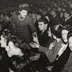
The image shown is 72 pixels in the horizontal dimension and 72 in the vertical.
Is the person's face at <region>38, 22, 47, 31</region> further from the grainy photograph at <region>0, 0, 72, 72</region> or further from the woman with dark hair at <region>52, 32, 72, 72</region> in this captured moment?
the woman with dark hair at <region>52, 32, 72, 72</region>

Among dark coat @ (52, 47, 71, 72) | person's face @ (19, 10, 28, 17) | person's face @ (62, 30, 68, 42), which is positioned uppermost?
person's face @ (19, 10, 28, 17)

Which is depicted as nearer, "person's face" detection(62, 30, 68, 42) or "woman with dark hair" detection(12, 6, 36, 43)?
"person's face" detection(62, 30, 68, 42)

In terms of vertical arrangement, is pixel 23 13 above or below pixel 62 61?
above

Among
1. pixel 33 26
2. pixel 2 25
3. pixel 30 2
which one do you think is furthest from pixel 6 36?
pixel 30 2

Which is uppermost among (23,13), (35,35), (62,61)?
(23,13)

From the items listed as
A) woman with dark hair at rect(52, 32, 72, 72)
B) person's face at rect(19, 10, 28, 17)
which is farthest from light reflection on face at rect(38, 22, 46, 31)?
woman with dark hair at rect(52, 32, 72, 72)

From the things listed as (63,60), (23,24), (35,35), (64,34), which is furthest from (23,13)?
(63,60)

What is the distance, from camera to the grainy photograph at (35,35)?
149 cm

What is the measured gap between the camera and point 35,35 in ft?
5.42

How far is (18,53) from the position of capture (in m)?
1.54

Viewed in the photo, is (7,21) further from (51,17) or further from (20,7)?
(51,17)

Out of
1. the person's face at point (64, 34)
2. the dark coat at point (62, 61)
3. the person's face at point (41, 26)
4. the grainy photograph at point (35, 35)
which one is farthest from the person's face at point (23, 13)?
the dark coat at point (62, 61)

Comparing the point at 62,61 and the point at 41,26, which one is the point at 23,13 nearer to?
the point at 41,26

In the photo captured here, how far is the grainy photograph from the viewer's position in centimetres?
149
